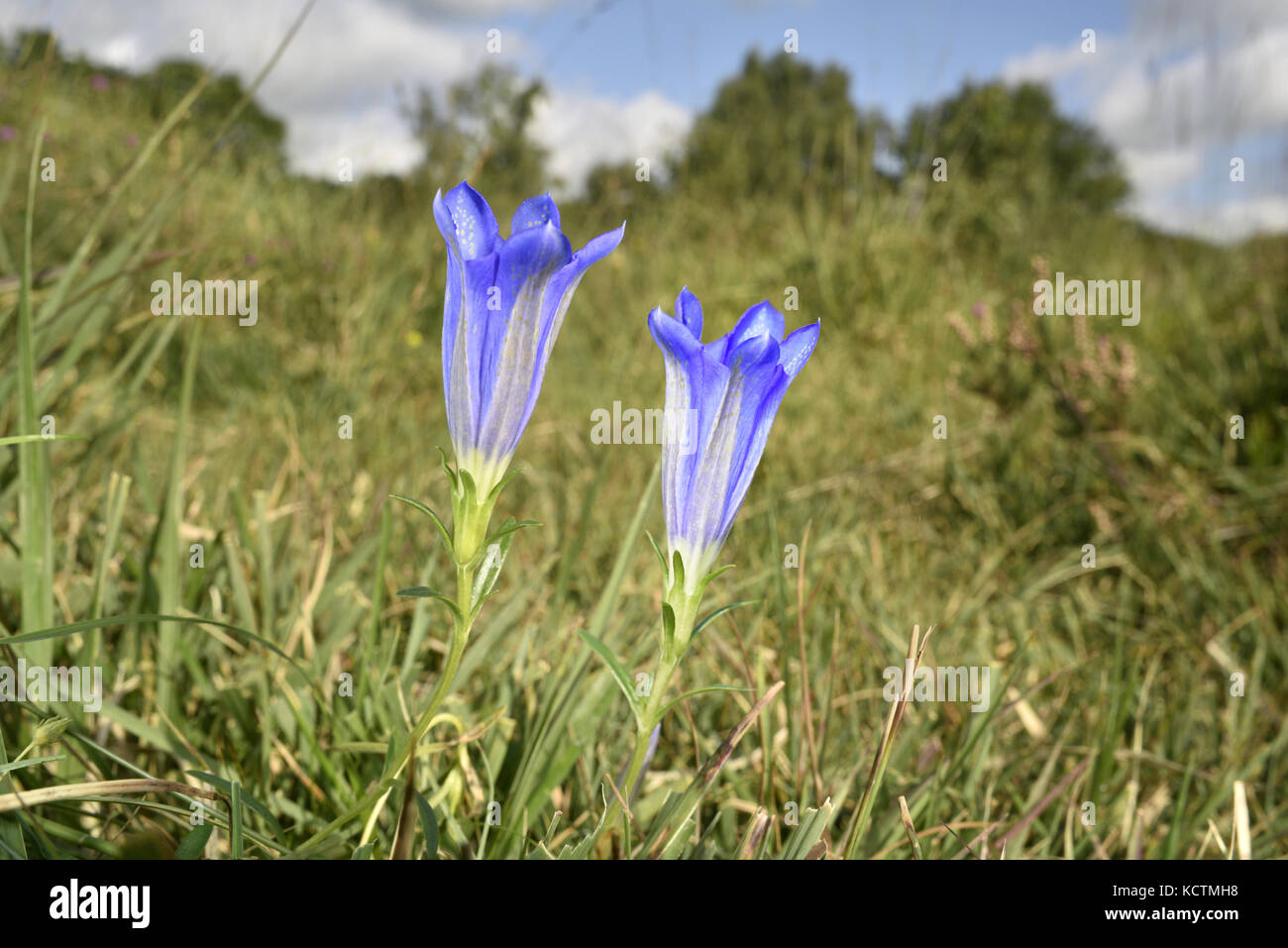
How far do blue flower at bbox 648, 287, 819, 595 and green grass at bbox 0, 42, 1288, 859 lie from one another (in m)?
0.34

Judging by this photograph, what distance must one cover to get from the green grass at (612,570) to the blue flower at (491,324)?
363 mm

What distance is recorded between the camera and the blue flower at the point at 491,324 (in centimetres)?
66

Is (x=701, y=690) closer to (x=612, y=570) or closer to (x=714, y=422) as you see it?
(x=714, y=422)

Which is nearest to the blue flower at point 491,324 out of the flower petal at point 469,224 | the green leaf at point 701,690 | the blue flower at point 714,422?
the flower petal at point 469,224

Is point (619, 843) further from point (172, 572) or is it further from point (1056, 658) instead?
point (1056, 658)

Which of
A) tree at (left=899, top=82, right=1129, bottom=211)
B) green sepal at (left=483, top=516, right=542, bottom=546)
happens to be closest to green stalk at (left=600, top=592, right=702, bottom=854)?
green sepal at (left=483, top=516, right=542, bottom=546)

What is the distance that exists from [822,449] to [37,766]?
254cm

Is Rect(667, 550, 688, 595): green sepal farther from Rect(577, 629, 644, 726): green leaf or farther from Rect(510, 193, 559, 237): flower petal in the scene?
Rect(510, 193, 559, 237): flower petal

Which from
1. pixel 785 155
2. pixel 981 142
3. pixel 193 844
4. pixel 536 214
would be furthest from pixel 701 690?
pixel 981 142

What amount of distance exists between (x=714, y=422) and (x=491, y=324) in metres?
0.20

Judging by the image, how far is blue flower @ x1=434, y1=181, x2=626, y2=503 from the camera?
0.66 metres

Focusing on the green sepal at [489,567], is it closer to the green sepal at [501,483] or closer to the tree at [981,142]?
the green sepal at [501,483]

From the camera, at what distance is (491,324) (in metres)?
0.68
